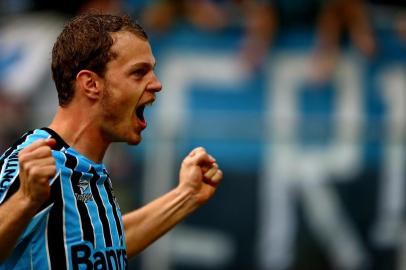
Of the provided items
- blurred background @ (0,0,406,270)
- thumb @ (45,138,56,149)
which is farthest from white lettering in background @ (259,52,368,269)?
thumb @ (45,138,56,149)

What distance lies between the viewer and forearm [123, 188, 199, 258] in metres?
5.06

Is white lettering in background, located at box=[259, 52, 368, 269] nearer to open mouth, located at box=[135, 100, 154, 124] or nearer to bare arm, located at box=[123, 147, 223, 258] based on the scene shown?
bare arm, located at box=[123, 147, 223, 258]

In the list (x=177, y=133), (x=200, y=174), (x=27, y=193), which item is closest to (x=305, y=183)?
(x=177, y=133)

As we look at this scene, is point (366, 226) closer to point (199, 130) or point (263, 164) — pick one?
point (263, 164)

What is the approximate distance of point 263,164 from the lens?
10172mm

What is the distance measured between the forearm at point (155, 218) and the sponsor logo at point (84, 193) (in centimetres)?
55

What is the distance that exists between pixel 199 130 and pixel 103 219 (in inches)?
221

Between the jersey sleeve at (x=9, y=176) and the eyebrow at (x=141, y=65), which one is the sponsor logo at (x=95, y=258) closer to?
the jersey sleeve at (x=9, y=176)

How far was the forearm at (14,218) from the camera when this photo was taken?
158 inches

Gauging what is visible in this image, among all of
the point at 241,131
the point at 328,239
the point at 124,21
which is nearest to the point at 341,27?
the point at 241,131

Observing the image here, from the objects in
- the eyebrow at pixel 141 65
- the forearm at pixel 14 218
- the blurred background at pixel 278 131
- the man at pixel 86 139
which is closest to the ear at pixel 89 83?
the man at pixel 86 139

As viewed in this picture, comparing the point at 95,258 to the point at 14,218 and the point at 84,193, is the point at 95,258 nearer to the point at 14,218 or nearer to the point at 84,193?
the point at 84,193

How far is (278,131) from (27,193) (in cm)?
626

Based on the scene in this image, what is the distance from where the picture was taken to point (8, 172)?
4.24 meters
